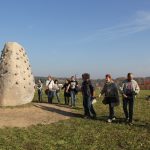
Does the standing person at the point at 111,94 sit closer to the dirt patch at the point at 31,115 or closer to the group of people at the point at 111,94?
the group of people at the point at 111,94

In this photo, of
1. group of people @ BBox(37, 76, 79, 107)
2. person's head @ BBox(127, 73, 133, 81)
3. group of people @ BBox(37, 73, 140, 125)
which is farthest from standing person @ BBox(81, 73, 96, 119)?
group of people @ BBox(37, 76, 79, 107)

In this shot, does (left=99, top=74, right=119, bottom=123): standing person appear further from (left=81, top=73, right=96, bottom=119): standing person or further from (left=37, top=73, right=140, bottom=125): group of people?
(left=81, top=73, right=96, bottom=119): standing person

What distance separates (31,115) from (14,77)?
2282 millimetres

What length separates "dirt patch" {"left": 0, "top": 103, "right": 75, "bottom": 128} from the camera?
1458 centimetres

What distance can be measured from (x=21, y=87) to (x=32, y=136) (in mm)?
5392

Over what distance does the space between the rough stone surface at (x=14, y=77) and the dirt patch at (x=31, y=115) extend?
2.00 ft

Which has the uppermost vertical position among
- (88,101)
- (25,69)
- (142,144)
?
(25,69)

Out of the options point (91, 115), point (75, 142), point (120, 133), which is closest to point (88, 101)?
point (91, 115)

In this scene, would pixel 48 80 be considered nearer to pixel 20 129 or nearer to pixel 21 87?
pixel 21 87

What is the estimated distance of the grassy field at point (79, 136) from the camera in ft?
37.5

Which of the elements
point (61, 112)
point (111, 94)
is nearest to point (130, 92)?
point (111, 94)

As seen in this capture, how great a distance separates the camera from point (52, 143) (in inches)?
460

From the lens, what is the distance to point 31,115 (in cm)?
1598

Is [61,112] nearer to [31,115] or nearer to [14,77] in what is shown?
[31,115]
